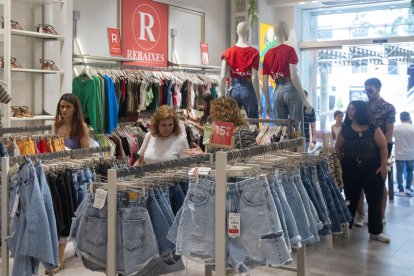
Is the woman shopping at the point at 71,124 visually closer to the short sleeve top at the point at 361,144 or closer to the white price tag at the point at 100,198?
the white price tag at the point at 100,198

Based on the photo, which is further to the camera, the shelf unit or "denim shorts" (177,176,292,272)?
the shelf unit

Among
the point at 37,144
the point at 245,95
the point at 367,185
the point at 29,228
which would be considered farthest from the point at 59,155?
the point at 367,185

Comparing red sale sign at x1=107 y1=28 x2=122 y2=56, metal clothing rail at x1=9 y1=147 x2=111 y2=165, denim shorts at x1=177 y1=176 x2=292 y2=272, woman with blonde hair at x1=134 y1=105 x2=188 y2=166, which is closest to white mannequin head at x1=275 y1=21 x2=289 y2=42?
woman with blonde hair at x1=134 y1=105 x2=188 y2=166

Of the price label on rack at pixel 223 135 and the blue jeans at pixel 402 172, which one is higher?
the price label on rack at pixel 223 135

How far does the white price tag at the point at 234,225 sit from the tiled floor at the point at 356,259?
72.7 inches

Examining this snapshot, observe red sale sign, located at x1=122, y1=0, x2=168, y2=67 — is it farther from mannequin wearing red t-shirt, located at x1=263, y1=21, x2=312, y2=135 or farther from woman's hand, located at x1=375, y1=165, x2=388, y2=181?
woman's hand, located at x1=375, y1=165, x2=388, y2=181

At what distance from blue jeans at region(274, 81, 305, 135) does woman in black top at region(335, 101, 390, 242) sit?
0.54 m

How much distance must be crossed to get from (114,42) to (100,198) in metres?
5.22

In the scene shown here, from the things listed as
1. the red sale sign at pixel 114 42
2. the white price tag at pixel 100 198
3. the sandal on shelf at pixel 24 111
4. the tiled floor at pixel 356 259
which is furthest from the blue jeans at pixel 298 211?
the red sale sign at pixel 114 42

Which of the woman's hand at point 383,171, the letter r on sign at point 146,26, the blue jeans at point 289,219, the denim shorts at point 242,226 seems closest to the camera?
the denim shorts at point 242,226

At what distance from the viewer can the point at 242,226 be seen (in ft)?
9.08

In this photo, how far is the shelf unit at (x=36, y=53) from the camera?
6.69m

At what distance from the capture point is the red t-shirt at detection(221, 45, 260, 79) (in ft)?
20.0

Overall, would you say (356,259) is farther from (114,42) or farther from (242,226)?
(114,42)
